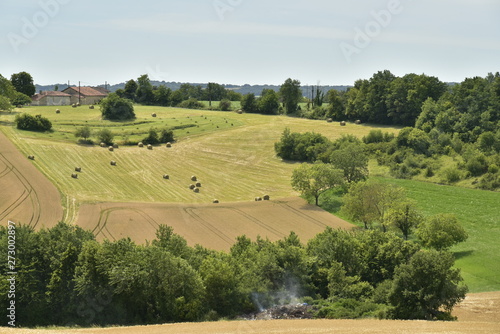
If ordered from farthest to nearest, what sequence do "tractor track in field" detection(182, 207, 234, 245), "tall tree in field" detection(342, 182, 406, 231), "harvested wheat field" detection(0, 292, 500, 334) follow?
"tall tree in field" detection(342, 182, 406, 231), "tractor track in field" detection(182, 207, 234, 245), "harvested wheat field" detection(0, 292, 500, 334)

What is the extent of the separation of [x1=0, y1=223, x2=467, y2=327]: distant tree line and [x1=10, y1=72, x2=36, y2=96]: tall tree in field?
11201 centimetres

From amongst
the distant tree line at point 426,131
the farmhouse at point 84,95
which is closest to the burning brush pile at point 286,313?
the distant tree line at point 426,131

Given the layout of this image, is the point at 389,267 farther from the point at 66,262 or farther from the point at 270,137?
the point at 270,137

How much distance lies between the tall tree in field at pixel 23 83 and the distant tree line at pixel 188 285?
367 feet

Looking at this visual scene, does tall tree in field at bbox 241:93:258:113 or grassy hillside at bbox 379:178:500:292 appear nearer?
grassy hillside at bbox 379:178:500:292

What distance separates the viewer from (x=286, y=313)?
115 ft

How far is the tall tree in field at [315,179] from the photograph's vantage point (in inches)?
2835

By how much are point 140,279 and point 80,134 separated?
65.2 meters

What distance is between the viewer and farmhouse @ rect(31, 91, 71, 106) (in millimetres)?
138750

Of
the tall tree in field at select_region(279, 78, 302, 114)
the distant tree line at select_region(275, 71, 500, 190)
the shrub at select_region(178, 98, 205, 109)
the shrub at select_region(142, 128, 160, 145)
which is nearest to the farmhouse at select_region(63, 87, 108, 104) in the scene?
the shrub at select_region(178, 98, 205, 109)

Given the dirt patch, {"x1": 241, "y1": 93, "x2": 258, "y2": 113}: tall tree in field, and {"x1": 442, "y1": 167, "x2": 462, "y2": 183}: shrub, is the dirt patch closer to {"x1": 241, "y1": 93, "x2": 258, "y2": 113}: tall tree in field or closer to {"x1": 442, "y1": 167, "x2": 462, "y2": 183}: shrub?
{"x1": 442, "y1": 167, "x2": 462, "y2": 183}: shrub

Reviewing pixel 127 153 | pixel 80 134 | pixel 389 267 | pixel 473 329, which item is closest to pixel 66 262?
pixel 389 267

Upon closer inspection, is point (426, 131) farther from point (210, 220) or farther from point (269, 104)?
point (210, 220)

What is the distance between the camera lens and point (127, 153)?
91.5 m
